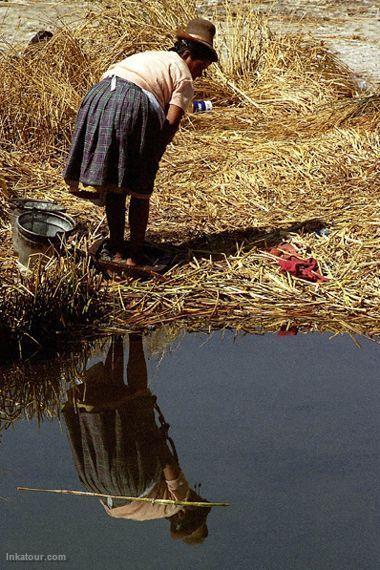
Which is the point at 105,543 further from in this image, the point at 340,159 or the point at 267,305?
the point at 340,159

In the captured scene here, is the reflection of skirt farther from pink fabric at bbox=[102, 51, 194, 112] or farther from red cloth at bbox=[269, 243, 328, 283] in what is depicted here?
pink fabric at bbox=[102, 51, 194, 112]

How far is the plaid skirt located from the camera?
505cm

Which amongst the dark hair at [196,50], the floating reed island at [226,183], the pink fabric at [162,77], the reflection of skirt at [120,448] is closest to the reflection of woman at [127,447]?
the reflection of skirt at [120,448]

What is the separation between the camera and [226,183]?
22.3 ft

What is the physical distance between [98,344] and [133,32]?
4.30 metres

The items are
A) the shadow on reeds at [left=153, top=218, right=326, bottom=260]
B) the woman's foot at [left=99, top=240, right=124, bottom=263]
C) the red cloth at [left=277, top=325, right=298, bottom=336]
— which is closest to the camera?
the red cloth at [left=277, top=325, right=298, bottom=336]

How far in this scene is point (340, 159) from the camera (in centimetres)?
705

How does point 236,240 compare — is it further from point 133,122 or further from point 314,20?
point 314,20

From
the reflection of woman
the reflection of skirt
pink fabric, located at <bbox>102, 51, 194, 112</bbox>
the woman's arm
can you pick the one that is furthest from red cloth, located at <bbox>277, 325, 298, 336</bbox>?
pink fabric, located at <bbox>102, 51, 194, 112</bbox>

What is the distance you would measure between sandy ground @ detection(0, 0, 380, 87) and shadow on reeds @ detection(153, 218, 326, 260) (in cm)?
299

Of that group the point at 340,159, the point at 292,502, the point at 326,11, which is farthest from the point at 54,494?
the point at 326,11

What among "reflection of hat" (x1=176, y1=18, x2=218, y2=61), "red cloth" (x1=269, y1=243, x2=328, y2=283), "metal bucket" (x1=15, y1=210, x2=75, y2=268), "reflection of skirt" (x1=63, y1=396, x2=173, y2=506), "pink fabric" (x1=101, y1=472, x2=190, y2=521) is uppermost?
"reflection of hat" (x1=176, y1=18, x2=218, y2=61)

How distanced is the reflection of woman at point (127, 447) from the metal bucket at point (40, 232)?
33.7 inches

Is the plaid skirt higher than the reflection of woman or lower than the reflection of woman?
higher
